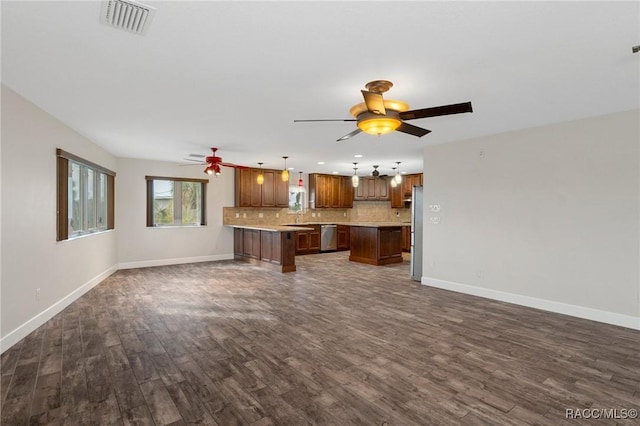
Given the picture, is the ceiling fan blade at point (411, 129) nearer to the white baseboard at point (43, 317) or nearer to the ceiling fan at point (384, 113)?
the ceiling fan at point (384, 113)

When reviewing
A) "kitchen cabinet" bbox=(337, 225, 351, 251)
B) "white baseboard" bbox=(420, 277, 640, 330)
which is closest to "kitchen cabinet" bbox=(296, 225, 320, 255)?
"kitchen cabinet" bbox=(337, 225, 351, 251)

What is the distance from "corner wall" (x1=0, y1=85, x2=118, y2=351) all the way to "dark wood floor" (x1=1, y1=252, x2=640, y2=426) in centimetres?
30

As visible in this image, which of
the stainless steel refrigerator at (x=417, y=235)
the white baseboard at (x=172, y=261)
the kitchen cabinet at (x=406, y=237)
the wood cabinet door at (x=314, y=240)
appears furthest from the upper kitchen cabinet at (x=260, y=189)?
the stainless steel refrigerator at (x=417, y=235)

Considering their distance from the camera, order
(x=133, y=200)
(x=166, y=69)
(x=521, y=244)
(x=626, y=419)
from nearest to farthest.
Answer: (x=626, y=419), (x=166, y=69), (x=521, y=244), (x=133, y=200)

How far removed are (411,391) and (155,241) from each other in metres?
6.84

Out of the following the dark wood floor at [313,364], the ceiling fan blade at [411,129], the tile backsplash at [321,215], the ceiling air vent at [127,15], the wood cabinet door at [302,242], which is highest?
the ceiling air vent at [127,15]

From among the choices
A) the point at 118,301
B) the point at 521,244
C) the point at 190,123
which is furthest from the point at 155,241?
the point at 521,244

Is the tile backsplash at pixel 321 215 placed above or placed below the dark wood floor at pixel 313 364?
above

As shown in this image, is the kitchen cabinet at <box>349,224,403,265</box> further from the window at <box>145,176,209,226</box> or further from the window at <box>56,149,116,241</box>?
the window at <box>56,149,116,241</box>

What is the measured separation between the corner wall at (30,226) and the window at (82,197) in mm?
139

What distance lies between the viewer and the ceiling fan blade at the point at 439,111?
2500 millimetres

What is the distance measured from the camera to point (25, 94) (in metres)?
3.24

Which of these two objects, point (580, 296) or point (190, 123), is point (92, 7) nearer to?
point (190, 123)

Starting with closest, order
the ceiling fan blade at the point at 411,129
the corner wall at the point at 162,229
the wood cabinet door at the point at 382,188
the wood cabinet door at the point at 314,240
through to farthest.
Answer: the ceiling fan blade at the point at 411,129 < the corner wall at the point at 162,229 < the wood cabinet door at the point at 314,240 < the wood cabinet door at the point at 382,188
